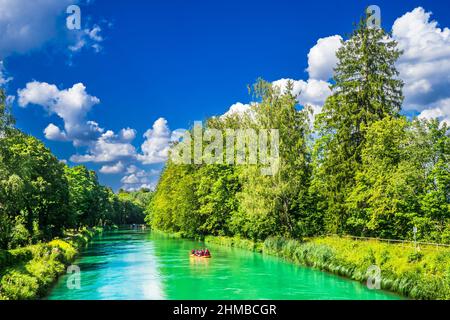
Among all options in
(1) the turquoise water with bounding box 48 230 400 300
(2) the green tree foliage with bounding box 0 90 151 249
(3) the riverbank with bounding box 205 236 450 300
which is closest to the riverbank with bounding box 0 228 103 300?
(1) the turquoise water with bounding box 48 230 400 300

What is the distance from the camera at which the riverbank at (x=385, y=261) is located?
86.5 ft

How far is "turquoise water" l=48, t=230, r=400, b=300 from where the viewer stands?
29.5 m

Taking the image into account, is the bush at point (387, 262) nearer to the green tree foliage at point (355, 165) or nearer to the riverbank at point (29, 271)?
the green tree foliage at point (355, 165)

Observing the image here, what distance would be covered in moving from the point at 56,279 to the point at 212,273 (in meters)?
12.5

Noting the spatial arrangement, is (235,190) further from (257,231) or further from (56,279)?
(56,279)

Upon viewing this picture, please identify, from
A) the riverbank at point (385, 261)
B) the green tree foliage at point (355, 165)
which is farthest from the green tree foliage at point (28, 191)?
the riverbank at point (385, 261)

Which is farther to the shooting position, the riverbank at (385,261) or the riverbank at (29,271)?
the riverbank at (385,261)

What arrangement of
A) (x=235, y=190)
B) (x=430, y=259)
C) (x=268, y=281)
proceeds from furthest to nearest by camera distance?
(x=235, y=190) < (x=268, y=281) < (x=430, y=259)

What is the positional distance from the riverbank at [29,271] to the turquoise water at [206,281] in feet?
3.42

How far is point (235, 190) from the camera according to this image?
68688 mm

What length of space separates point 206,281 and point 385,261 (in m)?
13.1

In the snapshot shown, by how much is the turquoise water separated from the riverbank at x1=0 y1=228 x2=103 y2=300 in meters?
1.04

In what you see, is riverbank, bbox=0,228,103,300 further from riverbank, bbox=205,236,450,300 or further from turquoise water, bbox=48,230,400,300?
riverbank, bbox=205,236,450,300

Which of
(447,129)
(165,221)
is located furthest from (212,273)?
(165,221)
